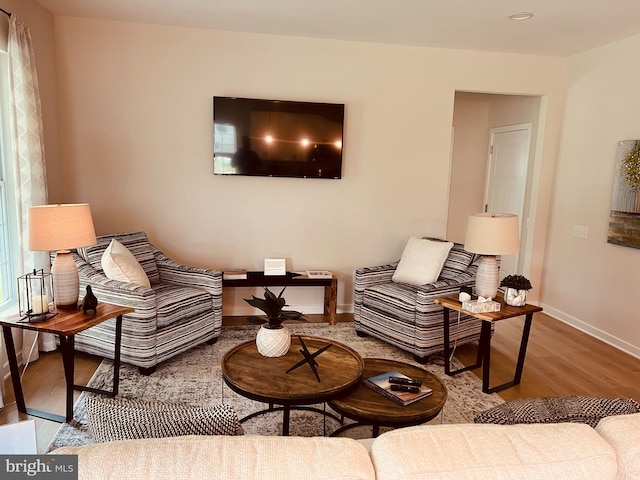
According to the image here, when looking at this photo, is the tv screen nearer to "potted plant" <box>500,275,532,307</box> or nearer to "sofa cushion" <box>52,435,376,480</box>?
"potted plant" <box>500,275,532,307</box>

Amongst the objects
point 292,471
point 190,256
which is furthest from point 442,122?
point 292,471

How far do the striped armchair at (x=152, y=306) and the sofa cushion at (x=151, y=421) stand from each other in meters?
1.94

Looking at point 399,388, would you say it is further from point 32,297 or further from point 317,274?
point 317,274

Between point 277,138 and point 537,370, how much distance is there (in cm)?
305

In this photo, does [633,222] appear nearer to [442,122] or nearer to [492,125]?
[442,122]

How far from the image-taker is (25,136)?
10.6ft

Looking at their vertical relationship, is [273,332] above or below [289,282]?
above

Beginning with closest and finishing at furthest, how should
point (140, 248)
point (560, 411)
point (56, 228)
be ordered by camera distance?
point (560, 411) → point (56, 228) → point (140, 248)

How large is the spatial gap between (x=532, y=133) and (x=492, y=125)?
2.99 feet

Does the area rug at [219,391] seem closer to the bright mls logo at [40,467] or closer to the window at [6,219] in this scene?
the window at [6,219]

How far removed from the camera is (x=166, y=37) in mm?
4082

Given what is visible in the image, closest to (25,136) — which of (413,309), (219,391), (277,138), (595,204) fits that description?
(277,138)

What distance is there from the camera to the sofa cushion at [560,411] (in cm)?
142

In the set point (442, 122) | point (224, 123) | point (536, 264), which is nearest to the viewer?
point (224, 123)
